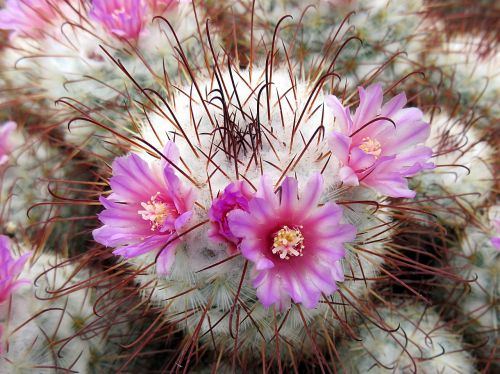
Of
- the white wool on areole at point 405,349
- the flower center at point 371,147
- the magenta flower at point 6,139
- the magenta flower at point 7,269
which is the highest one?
the flower center at point 371,147

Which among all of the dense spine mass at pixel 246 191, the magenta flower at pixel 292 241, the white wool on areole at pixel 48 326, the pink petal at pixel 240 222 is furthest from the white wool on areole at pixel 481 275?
the white wool on areole at pixel 48 326

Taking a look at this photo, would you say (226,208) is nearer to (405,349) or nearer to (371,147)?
(371,147)

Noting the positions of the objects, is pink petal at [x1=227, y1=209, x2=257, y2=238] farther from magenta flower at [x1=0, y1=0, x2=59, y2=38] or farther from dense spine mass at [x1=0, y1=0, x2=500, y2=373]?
magenta flower at [x1=0, y1=0, x2=59, y2=38]

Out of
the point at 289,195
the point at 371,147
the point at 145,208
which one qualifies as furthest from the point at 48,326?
the point at 371,147

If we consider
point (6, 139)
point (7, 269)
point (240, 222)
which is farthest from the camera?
point (6, 139)

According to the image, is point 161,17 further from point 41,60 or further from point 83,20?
point 41,60

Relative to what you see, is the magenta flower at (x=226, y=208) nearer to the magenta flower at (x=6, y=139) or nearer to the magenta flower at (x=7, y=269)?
the magenta flower at (x=7, y=269)

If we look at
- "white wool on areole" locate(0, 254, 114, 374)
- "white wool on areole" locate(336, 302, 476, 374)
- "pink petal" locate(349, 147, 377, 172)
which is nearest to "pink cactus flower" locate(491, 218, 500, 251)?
"white wool on areole" locate(336, 302, 476, 374)
